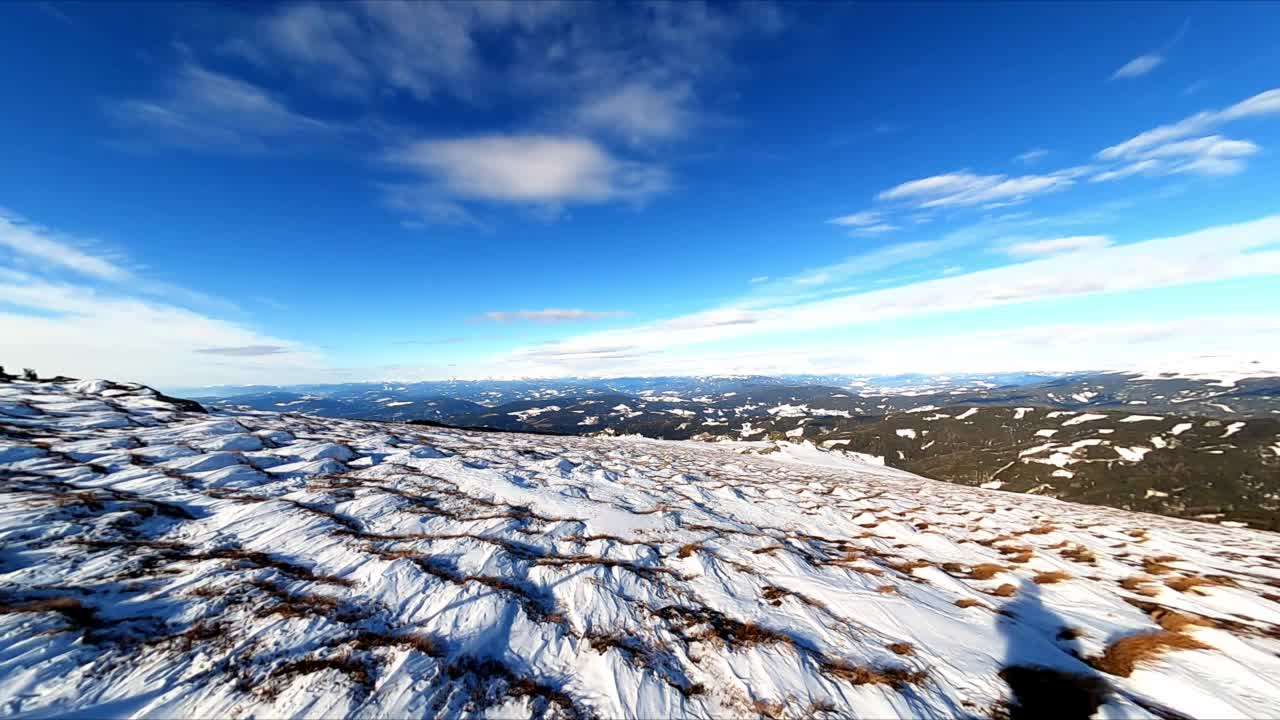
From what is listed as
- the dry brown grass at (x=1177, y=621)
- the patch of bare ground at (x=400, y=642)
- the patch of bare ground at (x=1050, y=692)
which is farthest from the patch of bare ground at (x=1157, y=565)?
the patch of bare ground at (x=400, y=642)

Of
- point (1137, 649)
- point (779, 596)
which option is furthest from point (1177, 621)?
point (779, 596)

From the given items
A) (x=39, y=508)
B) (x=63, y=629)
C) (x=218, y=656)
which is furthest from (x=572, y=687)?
(x=39, y=508)

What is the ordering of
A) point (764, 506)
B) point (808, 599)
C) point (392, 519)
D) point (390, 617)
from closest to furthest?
point (390, 617)
point (808, 599)
point (392, 519)
point (764, 506)

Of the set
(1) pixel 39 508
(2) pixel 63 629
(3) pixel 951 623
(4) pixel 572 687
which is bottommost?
(3) pixel 951 623

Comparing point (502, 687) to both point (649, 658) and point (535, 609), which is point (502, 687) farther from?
point (649, 658)

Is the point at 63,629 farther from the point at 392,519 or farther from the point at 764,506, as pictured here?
the point at 764,506

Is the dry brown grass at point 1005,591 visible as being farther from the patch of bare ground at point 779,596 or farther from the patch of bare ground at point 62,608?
the patch of bare ground at point 62,608
